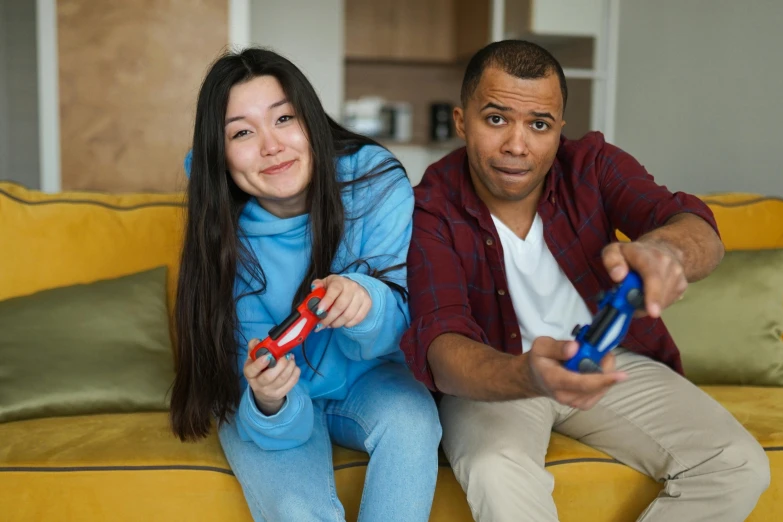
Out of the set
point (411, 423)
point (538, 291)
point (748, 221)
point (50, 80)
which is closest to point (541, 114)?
point (538, 291)

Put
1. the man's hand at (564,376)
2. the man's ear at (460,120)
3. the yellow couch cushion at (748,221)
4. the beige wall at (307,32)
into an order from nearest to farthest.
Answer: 1. the man's hand at (564,376)
2. the man's ear at (460,120)
3. the yellow couch cushion at (748,221)
4. the beige wall at (307,32)

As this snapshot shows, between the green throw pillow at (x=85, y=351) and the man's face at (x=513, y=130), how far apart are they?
Result: 2.74ft

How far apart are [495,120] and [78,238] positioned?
1054 millimetres

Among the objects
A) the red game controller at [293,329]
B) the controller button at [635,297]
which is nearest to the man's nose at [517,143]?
the red game controller at [293,329]

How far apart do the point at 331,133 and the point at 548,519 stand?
2.67 feet

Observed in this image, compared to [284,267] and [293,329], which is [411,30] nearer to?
[284,267]

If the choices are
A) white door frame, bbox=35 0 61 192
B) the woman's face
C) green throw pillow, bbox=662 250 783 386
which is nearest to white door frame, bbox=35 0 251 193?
white door frame, bbox=35 0 61 192

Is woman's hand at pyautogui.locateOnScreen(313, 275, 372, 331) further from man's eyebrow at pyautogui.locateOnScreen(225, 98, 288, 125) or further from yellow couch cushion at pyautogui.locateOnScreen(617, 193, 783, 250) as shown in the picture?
yellow couch cushion at pyautogui.locateOnScreen(617, 193, 783, 250)

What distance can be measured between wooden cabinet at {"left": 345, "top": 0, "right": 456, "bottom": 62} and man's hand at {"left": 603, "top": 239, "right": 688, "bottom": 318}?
5.49 metres

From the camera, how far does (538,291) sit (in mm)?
1655

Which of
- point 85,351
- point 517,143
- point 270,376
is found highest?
point 517,143

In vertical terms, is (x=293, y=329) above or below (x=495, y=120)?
below

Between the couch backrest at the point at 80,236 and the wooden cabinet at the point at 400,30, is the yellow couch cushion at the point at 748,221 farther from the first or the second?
the wooden cabinet at the point at 400,30

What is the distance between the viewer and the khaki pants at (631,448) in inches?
53.2
